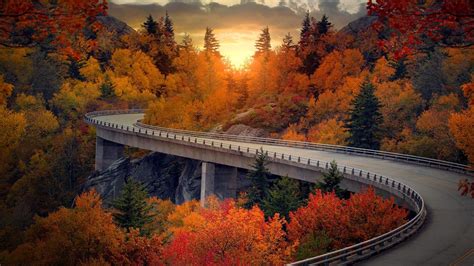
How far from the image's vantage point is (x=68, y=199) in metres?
71.1

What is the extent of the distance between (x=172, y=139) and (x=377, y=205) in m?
38.1

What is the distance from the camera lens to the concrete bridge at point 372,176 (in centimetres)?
2308

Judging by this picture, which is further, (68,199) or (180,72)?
(180,72)

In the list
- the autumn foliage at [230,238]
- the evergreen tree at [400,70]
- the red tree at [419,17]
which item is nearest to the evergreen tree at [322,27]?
the evergreen tree at [400,70]

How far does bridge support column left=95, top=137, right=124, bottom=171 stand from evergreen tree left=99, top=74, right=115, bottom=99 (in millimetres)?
25426

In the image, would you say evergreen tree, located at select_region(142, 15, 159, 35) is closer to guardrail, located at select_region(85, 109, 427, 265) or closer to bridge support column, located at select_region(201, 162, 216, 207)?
guardrail, located at select_region(85, 109, 427, 265)

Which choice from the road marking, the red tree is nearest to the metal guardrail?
the road marking

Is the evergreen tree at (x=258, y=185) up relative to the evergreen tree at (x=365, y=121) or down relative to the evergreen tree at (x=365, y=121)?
down

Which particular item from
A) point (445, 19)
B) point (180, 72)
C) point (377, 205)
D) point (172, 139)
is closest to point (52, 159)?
point (172, 139)

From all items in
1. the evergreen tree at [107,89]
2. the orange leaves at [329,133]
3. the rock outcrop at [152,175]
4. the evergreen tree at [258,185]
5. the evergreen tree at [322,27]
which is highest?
the evergreen tree at [322,27]

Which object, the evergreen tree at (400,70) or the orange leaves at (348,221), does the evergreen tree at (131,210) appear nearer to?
the orange leaves at (348,221)

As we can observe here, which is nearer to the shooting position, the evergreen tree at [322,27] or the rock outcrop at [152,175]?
the rock outcrop at [152,175]

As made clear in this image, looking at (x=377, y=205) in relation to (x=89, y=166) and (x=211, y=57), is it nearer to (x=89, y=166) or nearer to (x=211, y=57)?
(x=89, y=166)

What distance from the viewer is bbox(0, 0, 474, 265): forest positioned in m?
12.0
